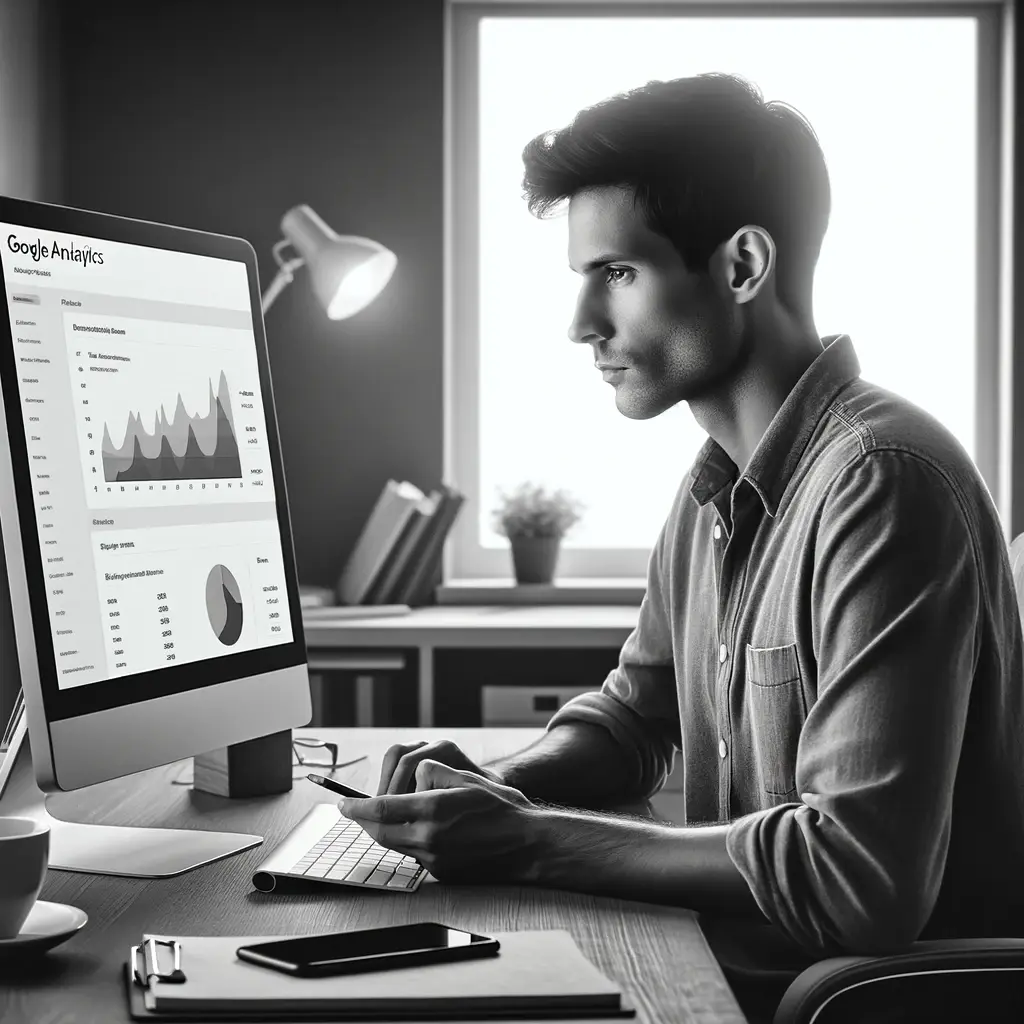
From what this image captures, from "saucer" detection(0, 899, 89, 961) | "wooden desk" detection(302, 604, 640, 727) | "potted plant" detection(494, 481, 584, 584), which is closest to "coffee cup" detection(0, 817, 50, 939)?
"saucer" detection(0, 899, 89, 961)

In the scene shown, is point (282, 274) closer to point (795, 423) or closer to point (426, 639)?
point (426, 639)

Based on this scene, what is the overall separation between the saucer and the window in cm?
247

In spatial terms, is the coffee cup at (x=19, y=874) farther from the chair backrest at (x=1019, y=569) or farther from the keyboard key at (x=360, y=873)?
the chair backrest at (x=1019, y=569)

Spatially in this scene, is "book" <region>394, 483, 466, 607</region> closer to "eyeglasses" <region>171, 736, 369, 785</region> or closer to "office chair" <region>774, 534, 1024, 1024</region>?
"eyeglasses" <region>171, 736, 369, 785</region>

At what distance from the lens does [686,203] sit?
116cm

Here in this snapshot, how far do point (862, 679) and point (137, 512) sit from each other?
1.96 ft

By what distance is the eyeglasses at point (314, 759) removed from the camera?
1351 mm

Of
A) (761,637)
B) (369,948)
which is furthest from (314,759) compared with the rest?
(369,948)

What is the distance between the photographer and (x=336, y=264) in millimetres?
2752

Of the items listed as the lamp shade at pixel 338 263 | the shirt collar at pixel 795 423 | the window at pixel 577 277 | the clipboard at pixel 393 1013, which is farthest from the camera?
the window at pixel 577 277

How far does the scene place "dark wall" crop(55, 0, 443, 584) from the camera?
3107mm

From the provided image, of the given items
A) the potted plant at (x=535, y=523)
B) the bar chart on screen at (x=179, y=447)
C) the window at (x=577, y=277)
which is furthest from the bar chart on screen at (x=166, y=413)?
the window at (x=577, y=277)

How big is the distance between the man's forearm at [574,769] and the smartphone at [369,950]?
1.43 ft

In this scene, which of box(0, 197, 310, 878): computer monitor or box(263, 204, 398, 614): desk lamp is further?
box(263, 204, 398, 614): desk lamp
